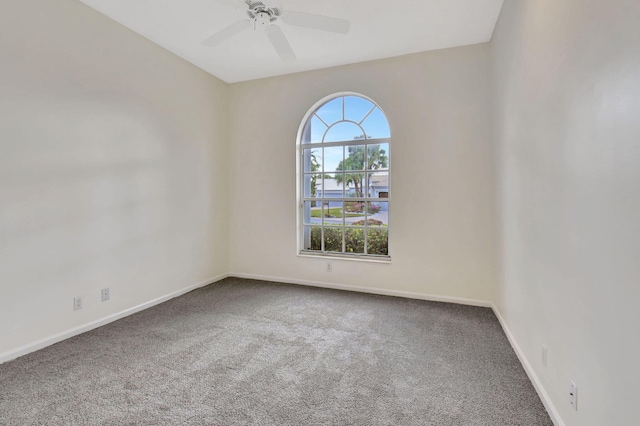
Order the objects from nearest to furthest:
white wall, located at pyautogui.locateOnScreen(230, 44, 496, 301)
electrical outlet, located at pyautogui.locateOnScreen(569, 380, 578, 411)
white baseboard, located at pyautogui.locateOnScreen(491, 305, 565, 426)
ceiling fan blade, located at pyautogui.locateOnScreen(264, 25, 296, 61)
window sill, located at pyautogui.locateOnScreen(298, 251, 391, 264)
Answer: electrical outlet, located at pyautogui.locateOnScreen(569, 380, 578, 411)
white baseboard, located at pyautogui.locateOnScreen(491, 305, 565, 426)
ceiling fan blade, located at pyautogui.locateOnScreen(264, 25, 296, 61)
white wall, located at pyautogui.locateOnScreen(230, 44, 496, 301)
window sill, located at pyautogui.locateOnScreen(298, 251, 391, 264)

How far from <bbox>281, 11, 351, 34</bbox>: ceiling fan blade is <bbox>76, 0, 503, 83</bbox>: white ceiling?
356mm

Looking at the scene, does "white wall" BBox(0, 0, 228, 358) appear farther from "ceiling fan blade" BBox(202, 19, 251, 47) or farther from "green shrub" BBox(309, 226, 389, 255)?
"green shrub" BBox(309, 226, 389, 255)

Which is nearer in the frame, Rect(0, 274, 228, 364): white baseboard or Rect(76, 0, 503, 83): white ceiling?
Rect(0, 274, 228, 364): white baseboard

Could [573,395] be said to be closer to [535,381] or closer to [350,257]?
[535,381]

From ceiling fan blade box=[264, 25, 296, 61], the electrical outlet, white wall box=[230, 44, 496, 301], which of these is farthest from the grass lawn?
the electrical outlet

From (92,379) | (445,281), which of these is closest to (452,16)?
(445,281)

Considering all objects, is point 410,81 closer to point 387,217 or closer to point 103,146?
point 387,217

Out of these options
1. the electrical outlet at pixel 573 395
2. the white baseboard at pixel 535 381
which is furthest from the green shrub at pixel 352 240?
the electrical outlet at pixel 573 395

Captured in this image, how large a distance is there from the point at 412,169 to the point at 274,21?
2.07m

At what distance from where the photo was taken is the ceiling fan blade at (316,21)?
2.17 meters

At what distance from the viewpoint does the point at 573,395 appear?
4.33 ft

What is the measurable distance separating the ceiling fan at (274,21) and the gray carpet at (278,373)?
2.47 meters

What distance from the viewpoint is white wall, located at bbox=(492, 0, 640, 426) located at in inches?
37.9

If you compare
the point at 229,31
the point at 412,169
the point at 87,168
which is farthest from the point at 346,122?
the point at 87,168
